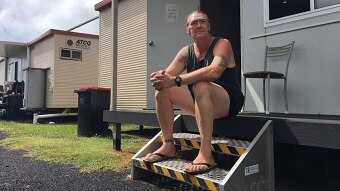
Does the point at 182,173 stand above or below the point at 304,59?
below

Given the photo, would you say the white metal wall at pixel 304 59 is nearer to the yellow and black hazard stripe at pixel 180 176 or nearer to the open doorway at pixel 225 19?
the yellow and black hazard stripe at pixel 180 176

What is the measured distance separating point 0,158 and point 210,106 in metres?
3.28

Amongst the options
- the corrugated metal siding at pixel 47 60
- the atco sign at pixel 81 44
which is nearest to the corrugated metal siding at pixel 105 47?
the atco sign at pixel 81 44

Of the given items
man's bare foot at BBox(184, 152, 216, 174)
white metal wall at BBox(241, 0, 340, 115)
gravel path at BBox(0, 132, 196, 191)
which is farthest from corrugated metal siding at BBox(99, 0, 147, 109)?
man's bare foot at BBox(184, 152, 216, 174)

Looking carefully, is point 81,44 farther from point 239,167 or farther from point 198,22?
point 239,167

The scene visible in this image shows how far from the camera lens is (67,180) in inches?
128

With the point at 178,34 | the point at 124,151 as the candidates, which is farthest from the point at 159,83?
the point at 178,34

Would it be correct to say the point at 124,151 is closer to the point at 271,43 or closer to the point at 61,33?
the point at 271,43

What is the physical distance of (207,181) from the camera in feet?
7.68

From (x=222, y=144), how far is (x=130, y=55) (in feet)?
15.4

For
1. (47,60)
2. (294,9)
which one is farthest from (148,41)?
(47,60)

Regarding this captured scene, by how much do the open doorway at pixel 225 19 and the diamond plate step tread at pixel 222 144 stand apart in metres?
3.41

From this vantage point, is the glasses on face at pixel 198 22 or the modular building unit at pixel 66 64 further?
the modular building unit at pixel 66 64

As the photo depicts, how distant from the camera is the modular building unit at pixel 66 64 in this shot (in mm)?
10430
